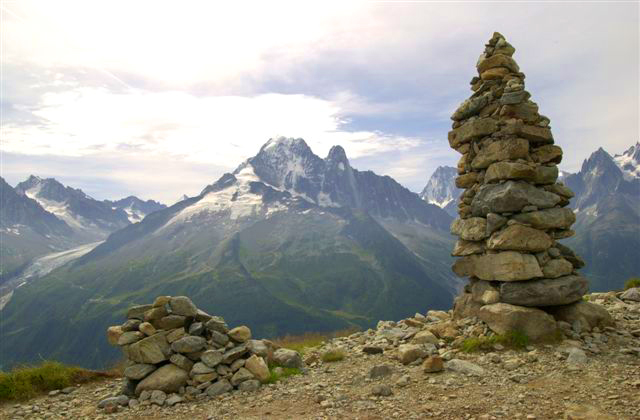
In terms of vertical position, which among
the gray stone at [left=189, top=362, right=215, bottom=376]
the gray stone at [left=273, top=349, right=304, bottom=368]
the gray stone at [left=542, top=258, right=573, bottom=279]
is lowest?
the gray stone at [left=273, top=349, right=304, bottom=368]

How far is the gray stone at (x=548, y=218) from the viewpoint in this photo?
769 inches

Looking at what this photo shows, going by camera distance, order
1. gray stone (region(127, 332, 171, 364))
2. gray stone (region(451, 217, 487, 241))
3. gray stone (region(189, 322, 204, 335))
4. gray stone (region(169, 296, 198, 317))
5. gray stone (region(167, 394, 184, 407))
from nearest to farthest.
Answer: gray stone (region(167, 394, 184, 407)) → gray stone (region(127, 332, 171, 364)) → gray stone (region(189, 322, 204, 335)) → gray stone (region(169, 296, 198, 317)) → gray stone (region(451, 217, 487, 241))

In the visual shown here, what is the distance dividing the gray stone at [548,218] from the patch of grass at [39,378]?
20.6 metres

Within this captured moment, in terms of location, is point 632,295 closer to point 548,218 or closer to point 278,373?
point 548,218

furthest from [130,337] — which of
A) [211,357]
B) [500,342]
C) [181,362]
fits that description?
[500,342]

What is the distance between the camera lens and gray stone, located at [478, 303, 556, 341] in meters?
17.2

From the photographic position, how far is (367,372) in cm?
1603

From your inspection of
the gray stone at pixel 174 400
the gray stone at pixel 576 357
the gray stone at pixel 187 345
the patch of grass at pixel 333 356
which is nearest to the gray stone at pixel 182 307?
the gray stone at pixel 187 345

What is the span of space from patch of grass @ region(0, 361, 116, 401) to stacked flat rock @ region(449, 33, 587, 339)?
17.9 meters

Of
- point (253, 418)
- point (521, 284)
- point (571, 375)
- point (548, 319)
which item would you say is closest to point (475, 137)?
point (521, 284)

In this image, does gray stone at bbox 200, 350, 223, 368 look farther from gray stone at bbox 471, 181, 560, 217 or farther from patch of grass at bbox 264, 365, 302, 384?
gray stone at bbox 471, 181, 560, 217

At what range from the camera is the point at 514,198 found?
1984cm

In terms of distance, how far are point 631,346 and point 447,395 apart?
868 cm

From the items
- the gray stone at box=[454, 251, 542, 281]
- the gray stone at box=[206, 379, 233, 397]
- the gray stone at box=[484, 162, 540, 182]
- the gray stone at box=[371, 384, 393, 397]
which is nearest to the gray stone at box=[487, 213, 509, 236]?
the gray stone at box=[454, 251, 542, 281]
